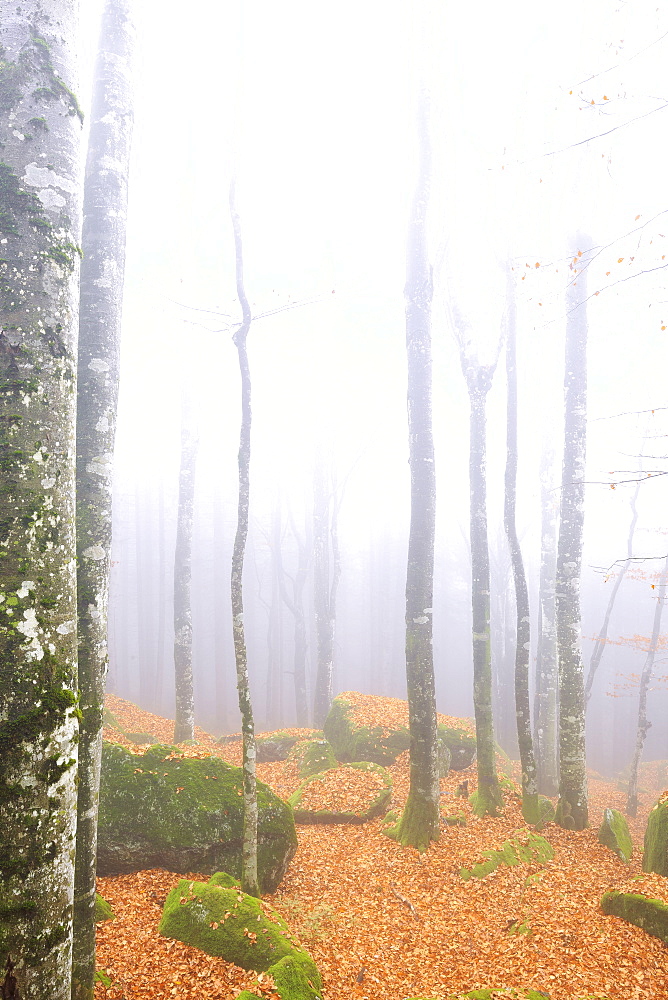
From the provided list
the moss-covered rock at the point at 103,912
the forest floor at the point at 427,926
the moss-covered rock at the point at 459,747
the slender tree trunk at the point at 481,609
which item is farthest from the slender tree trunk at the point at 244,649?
the moss-covered rock at the point at 459,747

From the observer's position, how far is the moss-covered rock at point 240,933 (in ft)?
14.8

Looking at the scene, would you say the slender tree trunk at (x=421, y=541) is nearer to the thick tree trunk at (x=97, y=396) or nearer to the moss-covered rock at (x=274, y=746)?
the thick tree trunk at (x=97, y=396)

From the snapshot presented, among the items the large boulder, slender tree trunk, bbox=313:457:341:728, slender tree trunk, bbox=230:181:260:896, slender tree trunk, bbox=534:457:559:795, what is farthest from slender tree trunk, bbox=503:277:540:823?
slender tree trunk, bbox=313:457:341:728

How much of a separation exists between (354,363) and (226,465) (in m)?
12.7

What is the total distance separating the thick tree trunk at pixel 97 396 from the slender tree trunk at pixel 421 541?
519 cm

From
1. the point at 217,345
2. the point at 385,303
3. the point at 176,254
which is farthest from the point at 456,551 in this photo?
the point at 176,254

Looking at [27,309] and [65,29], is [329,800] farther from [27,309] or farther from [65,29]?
[65,29]

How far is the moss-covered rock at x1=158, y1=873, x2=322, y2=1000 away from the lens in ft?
14.8

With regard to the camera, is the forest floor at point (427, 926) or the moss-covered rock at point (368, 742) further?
the moss-covered rock at point (368, 742)

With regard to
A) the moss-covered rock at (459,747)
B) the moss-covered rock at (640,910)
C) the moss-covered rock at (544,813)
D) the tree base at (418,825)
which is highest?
the moss-covered rock at (640,910)

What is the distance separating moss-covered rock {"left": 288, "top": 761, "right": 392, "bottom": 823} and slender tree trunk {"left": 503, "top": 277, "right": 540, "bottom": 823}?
8.16 feet

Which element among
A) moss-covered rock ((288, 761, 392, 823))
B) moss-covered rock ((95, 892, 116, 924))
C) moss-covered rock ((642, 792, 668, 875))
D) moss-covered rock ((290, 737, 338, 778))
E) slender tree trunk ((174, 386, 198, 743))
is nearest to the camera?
moss-covered rock ((95, 892, 116, 924))

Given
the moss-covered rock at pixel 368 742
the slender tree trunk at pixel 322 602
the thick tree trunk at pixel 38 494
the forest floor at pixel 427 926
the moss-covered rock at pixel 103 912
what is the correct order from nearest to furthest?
the thick tree trunk at pixel 38 494 < the forest floor at pixel 427 926 < the moss-covered rock at pixel 103 912 < the moss-covered rock at pixel 368 742 < the slender tree trunk at pixel 322 602

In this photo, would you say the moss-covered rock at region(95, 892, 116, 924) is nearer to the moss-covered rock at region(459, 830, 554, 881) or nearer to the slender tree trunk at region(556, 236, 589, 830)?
the moss-covered rock at region(459, 830, 554, 881)
